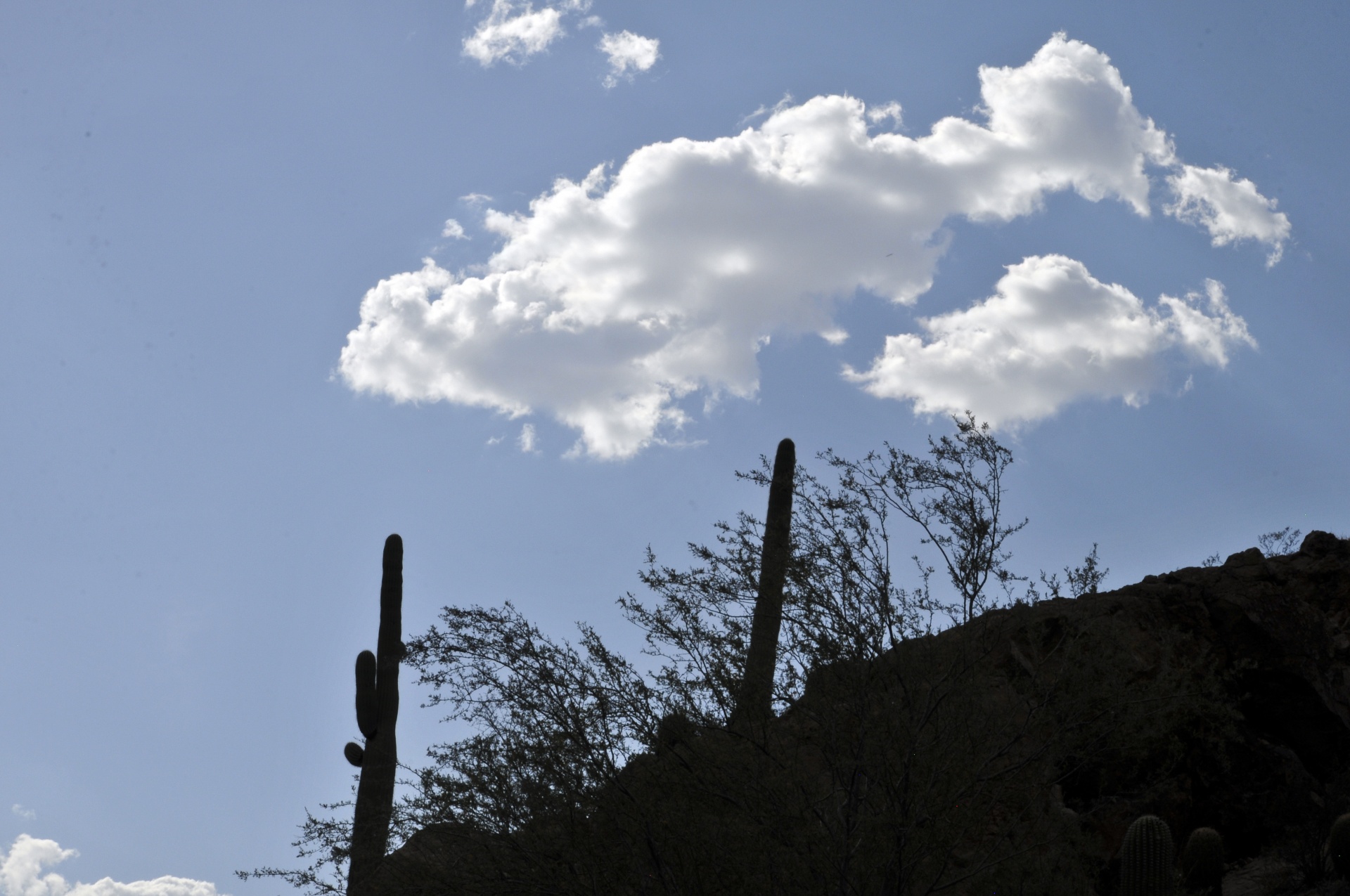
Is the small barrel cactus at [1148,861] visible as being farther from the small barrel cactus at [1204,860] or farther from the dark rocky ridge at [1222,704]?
the small barrel cactus at [1204,860]

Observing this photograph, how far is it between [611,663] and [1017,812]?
9.95ft

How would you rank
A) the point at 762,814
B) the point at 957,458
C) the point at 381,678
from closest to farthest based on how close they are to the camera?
the point at 762,814 < the point at 957,458 < the point at 381,678

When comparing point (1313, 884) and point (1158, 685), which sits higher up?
point (1158, 685)

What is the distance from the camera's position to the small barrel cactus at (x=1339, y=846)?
1045 centimetres

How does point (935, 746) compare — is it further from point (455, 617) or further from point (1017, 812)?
point (455, 617)

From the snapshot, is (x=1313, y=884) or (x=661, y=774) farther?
(x=1313, y=884)

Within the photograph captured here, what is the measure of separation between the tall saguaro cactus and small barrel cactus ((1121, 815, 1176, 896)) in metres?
6.92

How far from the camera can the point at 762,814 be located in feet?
23.0

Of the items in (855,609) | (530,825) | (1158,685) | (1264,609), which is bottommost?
(530,825)

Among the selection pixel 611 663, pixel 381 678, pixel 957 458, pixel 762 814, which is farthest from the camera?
pixel 381 678

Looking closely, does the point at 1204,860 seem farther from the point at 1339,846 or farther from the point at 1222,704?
the point at 1222,704

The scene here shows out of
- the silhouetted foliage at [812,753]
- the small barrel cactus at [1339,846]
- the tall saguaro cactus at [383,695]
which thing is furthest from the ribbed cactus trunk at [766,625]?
the small barrel cactus at [1339,846]

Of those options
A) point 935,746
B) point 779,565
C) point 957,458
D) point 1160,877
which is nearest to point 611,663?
point 779,565

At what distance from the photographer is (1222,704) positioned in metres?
8.91
